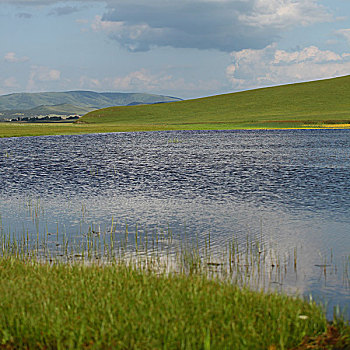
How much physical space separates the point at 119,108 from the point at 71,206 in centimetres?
15067

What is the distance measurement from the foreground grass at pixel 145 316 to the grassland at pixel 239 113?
81.8 meters

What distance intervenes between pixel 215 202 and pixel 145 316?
14.3 metres

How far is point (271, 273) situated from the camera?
12.0 metres

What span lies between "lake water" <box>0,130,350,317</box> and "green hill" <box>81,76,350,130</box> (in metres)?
64.1

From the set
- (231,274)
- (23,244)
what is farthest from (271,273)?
(23,244)

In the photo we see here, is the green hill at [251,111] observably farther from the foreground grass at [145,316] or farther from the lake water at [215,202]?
the foreground grass at [145,316]

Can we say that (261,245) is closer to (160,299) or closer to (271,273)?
(271,273)

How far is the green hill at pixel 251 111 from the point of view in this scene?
105 meters

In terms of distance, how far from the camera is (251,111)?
12650cm

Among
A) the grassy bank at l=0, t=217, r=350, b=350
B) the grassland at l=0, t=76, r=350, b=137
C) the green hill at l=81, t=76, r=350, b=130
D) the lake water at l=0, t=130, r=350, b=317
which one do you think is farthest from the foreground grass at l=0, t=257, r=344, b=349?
the green hill at l=81, t=76, r=350, b=130

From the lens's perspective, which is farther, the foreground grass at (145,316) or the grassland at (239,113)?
the grassland at (239,113)

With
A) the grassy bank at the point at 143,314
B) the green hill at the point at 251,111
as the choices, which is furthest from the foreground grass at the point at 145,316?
the green hill at the point at 251,111

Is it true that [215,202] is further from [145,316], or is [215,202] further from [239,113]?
[239,113]

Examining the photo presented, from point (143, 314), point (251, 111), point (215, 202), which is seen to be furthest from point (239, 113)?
point (143, 314)
